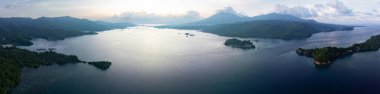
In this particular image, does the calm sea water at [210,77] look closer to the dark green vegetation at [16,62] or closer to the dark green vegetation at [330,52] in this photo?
the dark green vegetation at [16,62]

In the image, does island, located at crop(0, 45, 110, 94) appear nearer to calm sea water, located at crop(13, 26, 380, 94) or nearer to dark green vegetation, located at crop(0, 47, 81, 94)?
dark green vegetation, located at crop(0, 47, 81, 94)

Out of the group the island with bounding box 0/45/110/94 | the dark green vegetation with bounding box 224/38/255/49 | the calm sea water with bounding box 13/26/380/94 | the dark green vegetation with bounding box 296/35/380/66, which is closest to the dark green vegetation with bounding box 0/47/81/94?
the island with bounding box 0/45/110/94

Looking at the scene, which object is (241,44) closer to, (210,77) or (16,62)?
(210,77)

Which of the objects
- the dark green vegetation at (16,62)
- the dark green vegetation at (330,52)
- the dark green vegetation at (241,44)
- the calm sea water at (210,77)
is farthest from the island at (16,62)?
the dark green vegetation at (241,44)

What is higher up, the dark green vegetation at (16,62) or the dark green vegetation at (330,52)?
the dark green vegetation at (330,52)

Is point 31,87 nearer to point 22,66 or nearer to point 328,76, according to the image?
point 22,66

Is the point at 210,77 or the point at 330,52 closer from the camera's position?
the point at 210,77

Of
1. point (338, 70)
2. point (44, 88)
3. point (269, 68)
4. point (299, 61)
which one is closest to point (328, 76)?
point (338, 70)

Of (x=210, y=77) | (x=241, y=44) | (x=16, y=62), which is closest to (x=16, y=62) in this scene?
(x=16, y=62)

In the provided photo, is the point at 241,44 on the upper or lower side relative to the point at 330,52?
lower
